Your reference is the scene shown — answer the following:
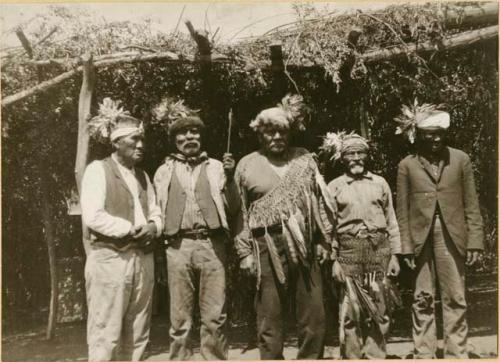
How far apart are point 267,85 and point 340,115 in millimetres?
985

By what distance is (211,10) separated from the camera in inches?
212

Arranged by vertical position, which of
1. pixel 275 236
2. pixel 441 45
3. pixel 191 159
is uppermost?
pixel 441 45

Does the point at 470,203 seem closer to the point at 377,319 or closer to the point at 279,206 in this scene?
the point at 377,319

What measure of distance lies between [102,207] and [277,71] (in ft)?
7.57

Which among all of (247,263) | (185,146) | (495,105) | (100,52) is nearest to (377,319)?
(247,263)

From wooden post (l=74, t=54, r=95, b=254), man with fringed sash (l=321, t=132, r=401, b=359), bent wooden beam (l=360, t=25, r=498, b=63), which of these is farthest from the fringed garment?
wooden post (l=74, t=54, r=95, b=254)

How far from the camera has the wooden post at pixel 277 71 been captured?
5.36 meters

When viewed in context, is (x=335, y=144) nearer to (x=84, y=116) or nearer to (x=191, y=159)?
(x=191, y=159)

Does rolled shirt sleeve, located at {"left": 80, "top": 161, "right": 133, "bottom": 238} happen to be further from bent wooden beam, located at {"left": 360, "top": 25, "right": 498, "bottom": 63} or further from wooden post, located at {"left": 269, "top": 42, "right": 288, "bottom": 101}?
bent wooden beam, located at {"left": 360, "top": 25, "right": 498, "bottom": 63}

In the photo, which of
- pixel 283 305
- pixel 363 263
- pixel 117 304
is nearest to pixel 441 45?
pixel 363 263

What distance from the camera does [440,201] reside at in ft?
16.2

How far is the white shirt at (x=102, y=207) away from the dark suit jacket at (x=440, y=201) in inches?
85.6

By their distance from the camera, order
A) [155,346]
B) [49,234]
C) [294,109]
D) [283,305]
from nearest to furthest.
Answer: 1. [283,305]
2. [294,109]
3. [155,346]
4. [49,234]

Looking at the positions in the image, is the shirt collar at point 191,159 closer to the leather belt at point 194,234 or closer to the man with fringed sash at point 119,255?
the man with fringed sash at point 119,255
